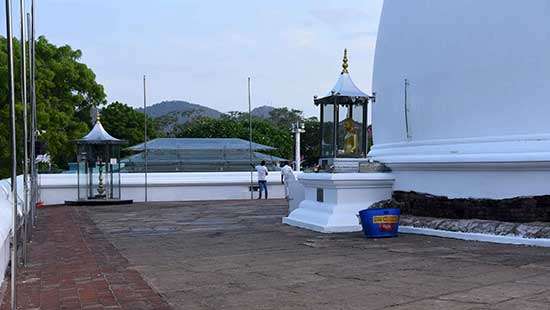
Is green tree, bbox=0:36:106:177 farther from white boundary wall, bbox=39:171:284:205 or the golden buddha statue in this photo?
the golden buddha statue

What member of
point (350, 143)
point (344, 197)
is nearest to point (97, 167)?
point (350, 143)

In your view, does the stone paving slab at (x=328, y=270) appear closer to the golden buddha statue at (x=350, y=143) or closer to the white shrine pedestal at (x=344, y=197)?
the white shrine pedestal at (x=344, y=197)

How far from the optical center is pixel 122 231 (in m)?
14.6

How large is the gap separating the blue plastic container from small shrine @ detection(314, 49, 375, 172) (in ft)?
8.16

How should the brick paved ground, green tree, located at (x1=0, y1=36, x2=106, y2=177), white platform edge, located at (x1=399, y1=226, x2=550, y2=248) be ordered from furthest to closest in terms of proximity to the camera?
green tree, located at (x1=0, y1=36, x2=106, y2=177) → white platform edge, located at (x1=399, y1=226, x2=550, y2=248) → the brick paved ground

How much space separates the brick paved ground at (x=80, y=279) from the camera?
7.18 m

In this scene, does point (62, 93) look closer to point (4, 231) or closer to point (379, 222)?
point (379, 222)

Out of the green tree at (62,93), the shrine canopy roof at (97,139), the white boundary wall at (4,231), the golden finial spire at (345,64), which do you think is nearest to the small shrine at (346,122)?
the golden finial spire at (345,64)

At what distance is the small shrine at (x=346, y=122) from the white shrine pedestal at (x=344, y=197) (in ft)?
2.55

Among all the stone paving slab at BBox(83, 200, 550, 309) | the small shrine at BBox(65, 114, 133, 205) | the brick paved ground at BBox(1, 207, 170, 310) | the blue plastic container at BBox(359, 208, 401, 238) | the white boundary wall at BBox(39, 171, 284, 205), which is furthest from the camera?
the white boundary wall at BBox(39, 171, 284, 205)

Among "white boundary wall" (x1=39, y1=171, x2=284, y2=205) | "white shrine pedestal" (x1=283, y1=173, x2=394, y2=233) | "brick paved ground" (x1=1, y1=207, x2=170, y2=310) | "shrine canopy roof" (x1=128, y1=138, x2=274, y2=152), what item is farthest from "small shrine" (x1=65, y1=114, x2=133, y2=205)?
"shrine canopy roof" (x1=128, y1=138, x2=274, y2=152)

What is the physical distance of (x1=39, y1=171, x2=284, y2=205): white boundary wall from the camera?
81.9 feet

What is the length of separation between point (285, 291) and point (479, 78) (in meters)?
6.13

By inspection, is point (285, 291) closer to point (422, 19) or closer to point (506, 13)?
point (506, 13)
